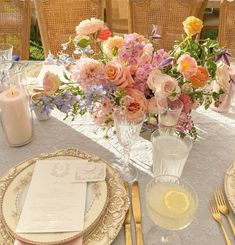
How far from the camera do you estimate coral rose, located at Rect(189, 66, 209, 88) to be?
730 mm

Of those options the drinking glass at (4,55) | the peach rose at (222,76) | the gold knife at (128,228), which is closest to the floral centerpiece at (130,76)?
the peach rose at (222,76)

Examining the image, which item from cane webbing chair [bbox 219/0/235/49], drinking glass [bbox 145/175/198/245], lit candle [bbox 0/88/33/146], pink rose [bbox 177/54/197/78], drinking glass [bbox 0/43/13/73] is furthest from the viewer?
cane webbing chair [bbox 219/0/235/49]

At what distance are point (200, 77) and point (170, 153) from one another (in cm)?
19

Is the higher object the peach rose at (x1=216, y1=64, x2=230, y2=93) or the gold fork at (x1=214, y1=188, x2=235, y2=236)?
the peach rose at (x1=216, y1=64, x2=230, y2=93)

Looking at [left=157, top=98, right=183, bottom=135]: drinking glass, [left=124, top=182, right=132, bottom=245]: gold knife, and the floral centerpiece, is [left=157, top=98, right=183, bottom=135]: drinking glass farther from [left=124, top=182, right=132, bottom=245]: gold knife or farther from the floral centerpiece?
[left=124, top=182, right=132, bottom=245]: gold knife

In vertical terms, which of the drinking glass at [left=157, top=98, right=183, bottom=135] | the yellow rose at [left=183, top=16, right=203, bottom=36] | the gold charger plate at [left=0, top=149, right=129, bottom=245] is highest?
the yellow rose at [left=183, top=16, right=203, bottom=36]

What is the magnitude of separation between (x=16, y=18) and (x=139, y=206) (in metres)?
1.31

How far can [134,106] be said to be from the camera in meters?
0.71

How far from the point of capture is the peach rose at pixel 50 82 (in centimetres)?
72

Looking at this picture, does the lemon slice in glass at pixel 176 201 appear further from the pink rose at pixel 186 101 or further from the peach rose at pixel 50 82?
the peach rose at pixel 50 82

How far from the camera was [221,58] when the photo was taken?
2.62 ft

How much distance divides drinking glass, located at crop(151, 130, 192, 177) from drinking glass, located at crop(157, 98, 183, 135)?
0.03 metres

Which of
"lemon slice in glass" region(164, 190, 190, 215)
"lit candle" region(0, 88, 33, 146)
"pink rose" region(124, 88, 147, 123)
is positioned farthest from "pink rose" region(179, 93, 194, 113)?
"lit candle" region(0, 88, 33, 146)

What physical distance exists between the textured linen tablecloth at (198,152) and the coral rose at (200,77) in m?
0.24
